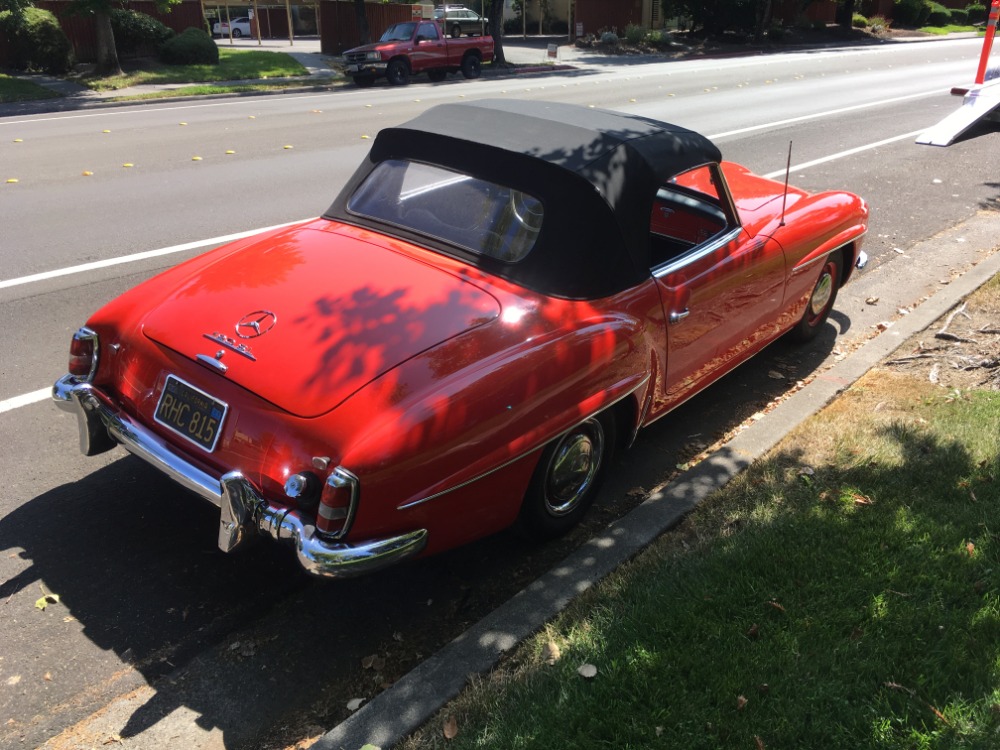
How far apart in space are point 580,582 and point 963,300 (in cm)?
462

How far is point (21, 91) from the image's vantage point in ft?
60.7

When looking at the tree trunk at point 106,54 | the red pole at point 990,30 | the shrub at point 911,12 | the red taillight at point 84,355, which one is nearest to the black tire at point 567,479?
the red taillight at point 84,355

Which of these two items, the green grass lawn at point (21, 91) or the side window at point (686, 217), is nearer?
the side window at point (686, 217)

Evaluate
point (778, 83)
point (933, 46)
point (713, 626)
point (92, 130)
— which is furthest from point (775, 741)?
point (933, 46)

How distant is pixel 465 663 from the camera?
10.1 ft

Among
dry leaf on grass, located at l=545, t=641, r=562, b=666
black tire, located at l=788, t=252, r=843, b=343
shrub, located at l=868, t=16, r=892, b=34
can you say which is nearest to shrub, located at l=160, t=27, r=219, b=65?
black tire, located at l=788, t=252, r=843, b=343

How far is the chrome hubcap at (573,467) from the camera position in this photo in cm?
362

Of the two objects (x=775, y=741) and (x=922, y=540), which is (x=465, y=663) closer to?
(x=775, y=741)

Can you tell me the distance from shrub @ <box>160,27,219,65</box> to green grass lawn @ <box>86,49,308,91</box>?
0.31 m

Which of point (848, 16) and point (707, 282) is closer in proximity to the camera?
point (707, 282)

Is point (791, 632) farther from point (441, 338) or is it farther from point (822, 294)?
point (822, 294)

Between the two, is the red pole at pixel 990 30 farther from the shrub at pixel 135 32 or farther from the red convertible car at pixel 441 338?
the shrub at pixel 135 32

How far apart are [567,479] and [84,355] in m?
2.11

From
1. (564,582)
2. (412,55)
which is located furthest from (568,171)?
(412,55)
